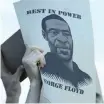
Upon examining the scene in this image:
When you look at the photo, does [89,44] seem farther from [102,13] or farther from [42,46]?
[102,13]

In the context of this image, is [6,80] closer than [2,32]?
Yes

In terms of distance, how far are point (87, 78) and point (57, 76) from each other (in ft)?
0.18

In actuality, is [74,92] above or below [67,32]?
below

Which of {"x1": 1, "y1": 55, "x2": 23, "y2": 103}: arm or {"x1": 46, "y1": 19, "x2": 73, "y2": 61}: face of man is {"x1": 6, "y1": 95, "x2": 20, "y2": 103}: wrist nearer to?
{"x1": 1, "y1": 55, "x2": 23, "y2": 103}: arm

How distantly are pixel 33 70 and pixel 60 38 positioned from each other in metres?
0.08

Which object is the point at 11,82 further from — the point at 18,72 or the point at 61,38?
the point at 61,38

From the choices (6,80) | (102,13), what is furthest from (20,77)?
(102,13)

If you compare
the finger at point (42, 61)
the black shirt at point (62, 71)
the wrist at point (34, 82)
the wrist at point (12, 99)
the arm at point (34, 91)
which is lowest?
the wrist at point (12, 99)

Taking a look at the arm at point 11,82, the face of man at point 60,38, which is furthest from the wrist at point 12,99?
the face of man at point 60,38

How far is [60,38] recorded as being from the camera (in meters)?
0.40

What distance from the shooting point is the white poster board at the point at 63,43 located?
0.38 metres

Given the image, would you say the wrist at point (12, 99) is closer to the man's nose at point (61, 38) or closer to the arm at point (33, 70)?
the arm at point (33, 70)

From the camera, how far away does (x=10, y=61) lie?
43cm

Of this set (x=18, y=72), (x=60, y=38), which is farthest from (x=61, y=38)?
(x=18, y=72)
